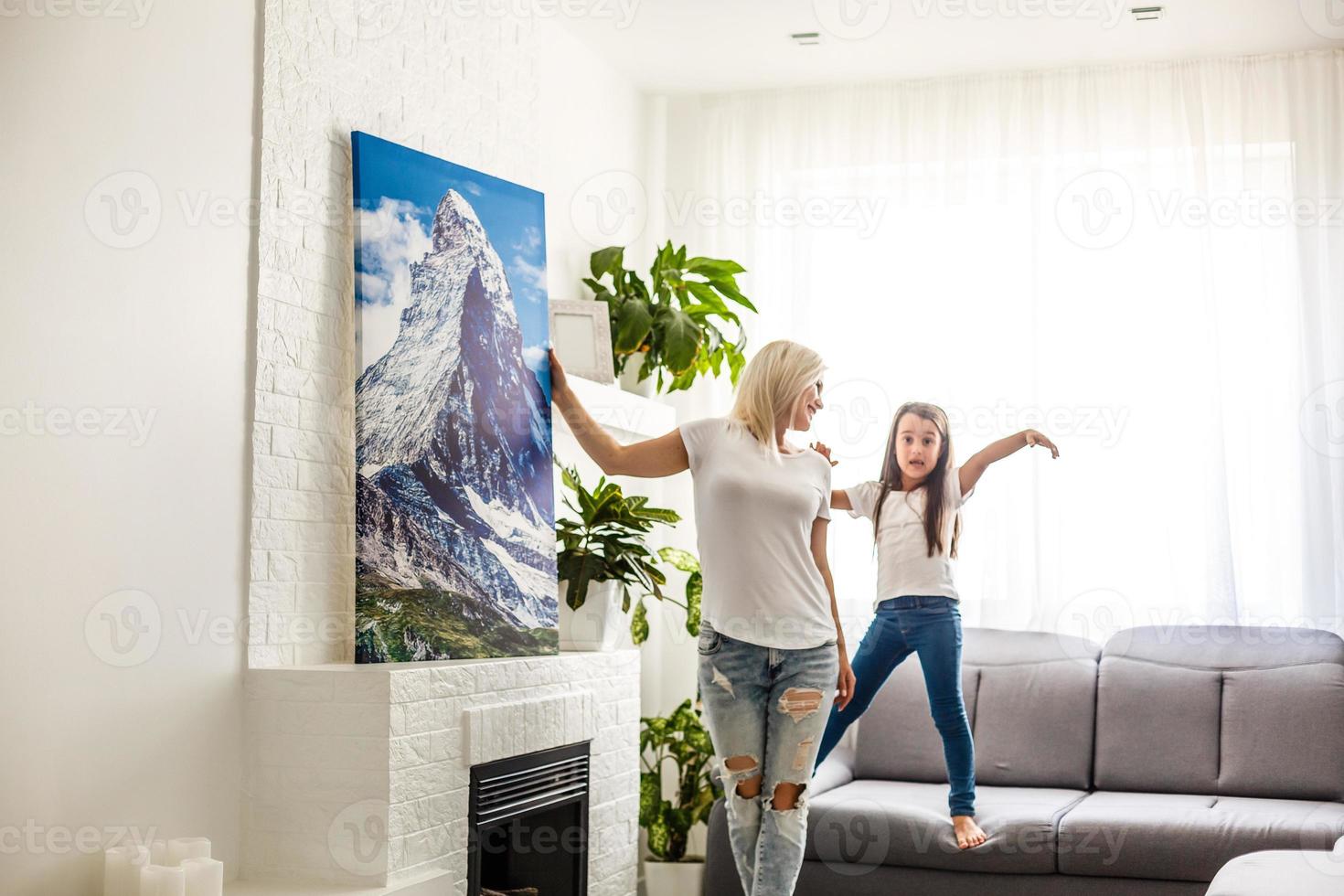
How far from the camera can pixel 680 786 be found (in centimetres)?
451

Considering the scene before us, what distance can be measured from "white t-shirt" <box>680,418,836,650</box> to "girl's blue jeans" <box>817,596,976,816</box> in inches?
33.7

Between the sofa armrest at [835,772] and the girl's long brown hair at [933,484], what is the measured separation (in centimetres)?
81

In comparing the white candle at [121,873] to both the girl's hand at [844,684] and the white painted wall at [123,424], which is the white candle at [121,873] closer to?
the white painted wall at [123,424]

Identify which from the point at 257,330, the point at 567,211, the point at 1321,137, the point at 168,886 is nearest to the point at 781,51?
the point at 567,211

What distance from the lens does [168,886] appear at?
2250 millimetres

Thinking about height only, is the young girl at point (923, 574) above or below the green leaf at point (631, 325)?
below

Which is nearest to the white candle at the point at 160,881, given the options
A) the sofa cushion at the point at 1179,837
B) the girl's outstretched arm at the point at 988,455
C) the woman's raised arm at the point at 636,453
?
the woman's raised arm at the point at 636,453

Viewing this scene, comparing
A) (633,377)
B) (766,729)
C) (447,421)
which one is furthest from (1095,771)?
(447,421)

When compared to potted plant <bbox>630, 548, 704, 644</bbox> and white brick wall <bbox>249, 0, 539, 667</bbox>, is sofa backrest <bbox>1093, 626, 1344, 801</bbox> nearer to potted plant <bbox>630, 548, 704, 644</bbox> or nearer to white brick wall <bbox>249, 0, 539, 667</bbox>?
potted plant <bbox>630, 548, 704, 644</bbox>

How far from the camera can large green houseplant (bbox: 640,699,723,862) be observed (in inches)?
173

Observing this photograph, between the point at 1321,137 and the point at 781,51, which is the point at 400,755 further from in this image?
the point at 1321,137

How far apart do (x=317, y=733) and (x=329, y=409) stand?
75cm

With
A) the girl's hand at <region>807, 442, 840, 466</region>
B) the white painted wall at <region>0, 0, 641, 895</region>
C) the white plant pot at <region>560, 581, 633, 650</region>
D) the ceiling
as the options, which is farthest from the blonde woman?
the ceiling

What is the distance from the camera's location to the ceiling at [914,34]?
4.23 metres
